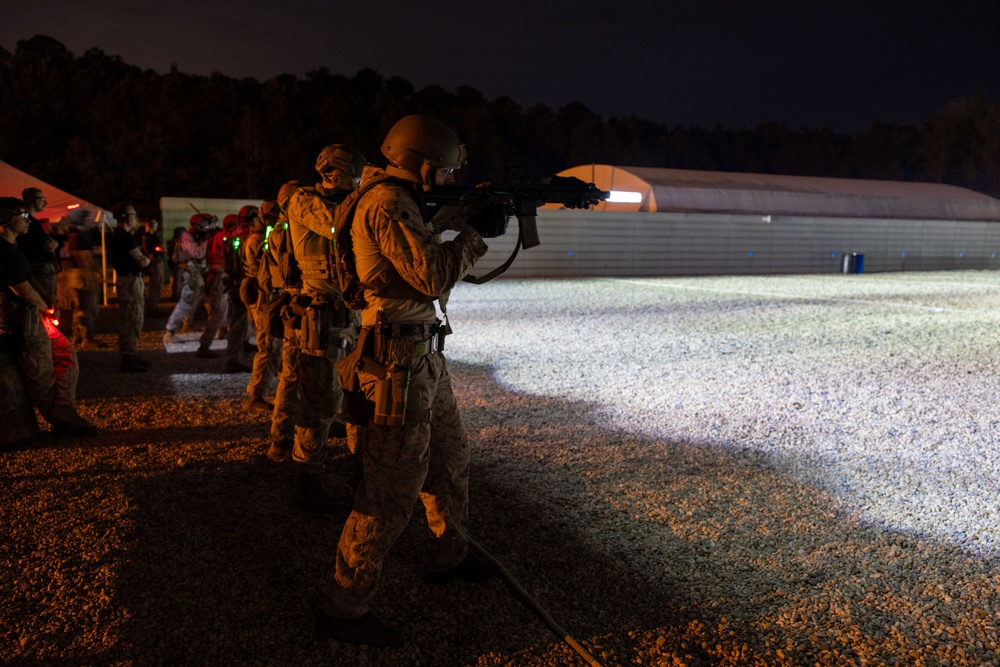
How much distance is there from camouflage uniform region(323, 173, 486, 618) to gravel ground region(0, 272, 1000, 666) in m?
0.37

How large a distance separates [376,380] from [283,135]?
113 feet

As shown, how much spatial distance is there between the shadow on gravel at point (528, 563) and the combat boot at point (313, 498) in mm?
95

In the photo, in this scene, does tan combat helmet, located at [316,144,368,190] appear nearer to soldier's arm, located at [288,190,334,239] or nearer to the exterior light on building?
soldier's arm, located at [288,190,334,239]

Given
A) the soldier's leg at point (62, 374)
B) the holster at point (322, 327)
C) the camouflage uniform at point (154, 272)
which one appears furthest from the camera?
the camouflage uniform at point (154, 272)

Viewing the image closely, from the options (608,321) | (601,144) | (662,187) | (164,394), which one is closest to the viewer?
(164,394)

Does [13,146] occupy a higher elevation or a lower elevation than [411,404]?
higher

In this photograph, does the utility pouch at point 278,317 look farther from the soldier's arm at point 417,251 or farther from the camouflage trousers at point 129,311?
the camouflage trousers at point 129,311

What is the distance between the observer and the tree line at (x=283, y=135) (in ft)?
99.1

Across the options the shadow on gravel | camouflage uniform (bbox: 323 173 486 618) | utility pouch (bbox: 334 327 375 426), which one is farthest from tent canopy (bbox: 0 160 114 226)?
camouflage uniform (bbox: 323 173 486 618)

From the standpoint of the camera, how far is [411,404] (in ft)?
9.64

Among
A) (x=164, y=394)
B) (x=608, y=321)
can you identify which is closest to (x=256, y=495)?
(x=164, y=394)

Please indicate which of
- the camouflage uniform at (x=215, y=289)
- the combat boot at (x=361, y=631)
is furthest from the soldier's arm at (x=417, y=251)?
the camouflage uniform at (x=215, y=289)

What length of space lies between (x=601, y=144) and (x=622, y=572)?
46.6m

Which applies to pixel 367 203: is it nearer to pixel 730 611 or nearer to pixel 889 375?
pixel 730 611
